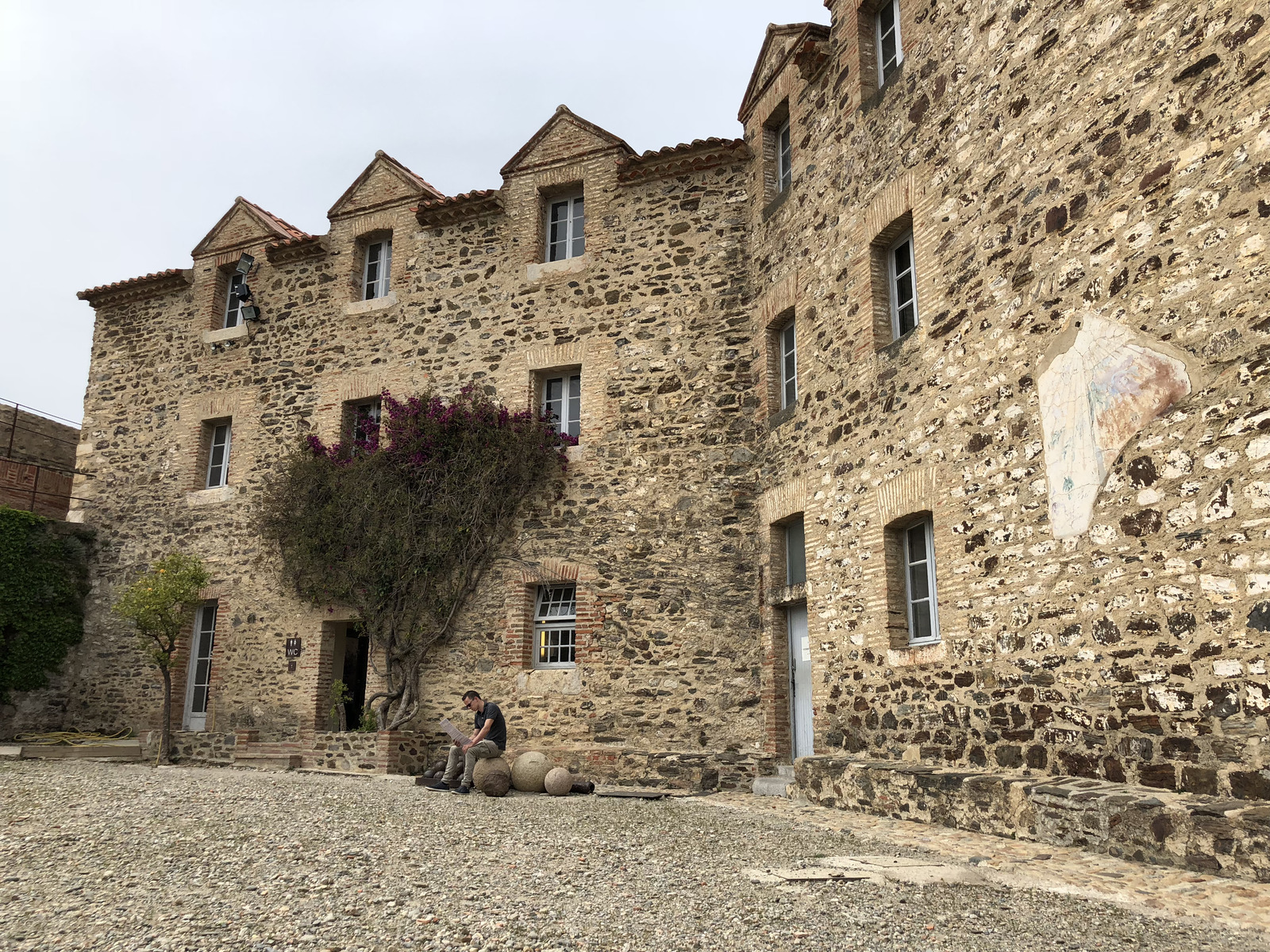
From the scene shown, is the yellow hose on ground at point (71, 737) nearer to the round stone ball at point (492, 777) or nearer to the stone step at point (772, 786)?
the round stone ball at point (492, 777)

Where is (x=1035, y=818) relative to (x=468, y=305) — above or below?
below

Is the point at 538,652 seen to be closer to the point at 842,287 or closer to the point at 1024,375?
the point at 842,287

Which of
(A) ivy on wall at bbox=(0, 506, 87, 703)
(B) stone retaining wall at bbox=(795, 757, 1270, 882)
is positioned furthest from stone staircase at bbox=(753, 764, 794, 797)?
(A) ivy on wall at bbox=(0, 506, 87, 703)

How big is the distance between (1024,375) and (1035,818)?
3076mm

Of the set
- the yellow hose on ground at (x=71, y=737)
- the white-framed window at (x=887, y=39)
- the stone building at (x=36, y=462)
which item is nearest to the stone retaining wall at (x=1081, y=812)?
the white-framed window at (x=887, y=39)

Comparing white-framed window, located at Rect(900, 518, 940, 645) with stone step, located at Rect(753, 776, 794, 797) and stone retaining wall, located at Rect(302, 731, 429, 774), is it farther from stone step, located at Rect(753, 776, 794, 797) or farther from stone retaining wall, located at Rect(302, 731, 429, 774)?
stone retaining wall, located at Rect(302, 731, 429, 774)

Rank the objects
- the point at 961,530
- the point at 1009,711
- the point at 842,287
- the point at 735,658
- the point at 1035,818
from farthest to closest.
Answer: the point at 735,658
the point at 842,287
the point at 961,530
the point at 1009,711
the point at 1035,818

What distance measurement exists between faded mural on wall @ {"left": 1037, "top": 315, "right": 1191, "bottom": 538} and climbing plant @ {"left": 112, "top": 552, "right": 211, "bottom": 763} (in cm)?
1093

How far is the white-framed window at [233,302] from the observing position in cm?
1459

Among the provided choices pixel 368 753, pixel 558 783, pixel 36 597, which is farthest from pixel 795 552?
pixel 36 597

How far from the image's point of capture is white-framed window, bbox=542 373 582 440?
1191 cm

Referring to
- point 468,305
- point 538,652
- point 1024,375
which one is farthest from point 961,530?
point 468,305

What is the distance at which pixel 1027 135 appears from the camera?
6.93 meters

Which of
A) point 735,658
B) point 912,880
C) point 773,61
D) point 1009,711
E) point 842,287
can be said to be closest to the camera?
point 912,880
